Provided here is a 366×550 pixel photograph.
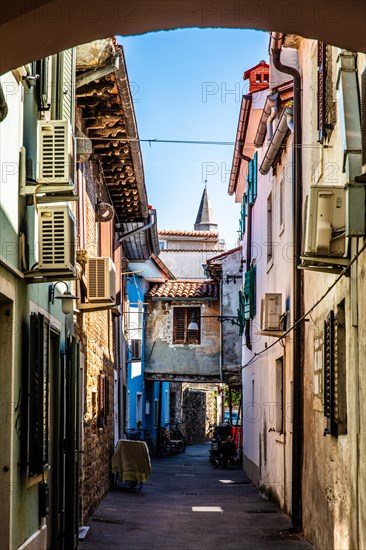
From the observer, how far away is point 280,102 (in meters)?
16.7

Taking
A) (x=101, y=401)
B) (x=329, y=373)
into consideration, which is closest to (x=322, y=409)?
(x=329, y=373)

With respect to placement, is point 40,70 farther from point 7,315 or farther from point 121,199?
point 121,199

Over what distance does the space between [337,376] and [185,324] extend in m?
24.2

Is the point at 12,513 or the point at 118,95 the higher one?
the point at 118,95

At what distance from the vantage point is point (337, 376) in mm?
9469

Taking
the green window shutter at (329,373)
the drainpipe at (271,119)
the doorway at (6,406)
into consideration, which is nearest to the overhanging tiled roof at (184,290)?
the drainpipe at (271,119)

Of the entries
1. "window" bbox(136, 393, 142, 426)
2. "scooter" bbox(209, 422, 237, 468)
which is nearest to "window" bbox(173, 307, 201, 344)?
"window" bbox(136, 393, 142, 426)

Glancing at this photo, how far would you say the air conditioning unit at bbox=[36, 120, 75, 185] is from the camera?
8.73 m

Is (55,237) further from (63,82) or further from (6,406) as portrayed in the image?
(63,82)

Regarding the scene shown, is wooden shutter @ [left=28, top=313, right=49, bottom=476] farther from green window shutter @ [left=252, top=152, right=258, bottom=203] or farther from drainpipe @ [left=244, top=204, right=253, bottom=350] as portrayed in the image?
drainpipe @ [left=244, top=204, right=253, bottom=350]

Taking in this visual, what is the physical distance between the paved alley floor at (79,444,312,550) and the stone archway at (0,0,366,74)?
7994 mm

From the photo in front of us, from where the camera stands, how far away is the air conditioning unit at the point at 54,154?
344 inches

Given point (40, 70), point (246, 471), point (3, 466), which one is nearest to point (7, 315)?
point (3, 466)

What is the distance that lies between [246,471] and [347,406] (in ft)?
55.5
